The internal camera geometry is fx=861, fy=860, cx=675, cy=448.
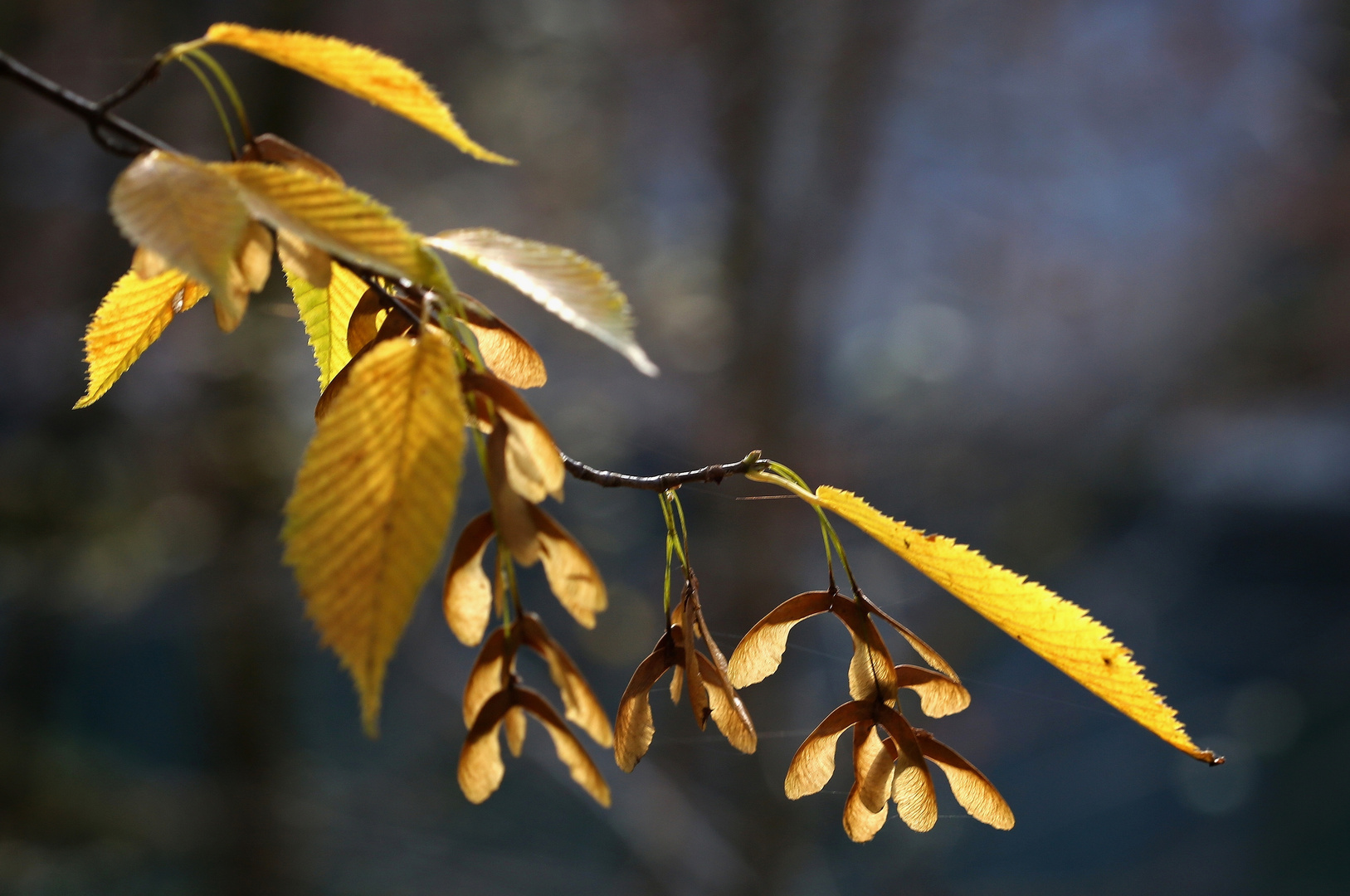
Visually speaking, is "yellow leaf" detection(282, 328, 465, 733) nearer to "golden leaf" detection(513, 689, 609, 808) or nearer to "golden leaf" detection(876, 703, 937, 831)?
"golden leaf" detection(513, 689, 609, 808)

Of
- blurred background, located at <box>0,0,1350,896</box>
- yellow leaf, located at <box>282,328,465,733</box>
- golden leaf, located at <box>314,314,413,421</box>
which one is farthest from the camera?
blurred background, located at <box>0,0,1350,896</box>

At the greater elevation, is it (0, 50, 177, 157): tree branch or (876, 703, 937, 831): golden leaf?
(0, 50, 177, 157): tree branch

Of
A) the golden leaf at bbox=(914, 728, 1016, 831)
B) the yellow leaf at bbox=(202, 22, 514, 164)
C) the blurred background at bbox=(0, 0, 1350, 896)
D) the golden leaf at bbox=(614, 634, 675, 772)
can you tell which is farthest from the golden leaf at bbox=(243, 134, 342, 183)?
the blurred background at bbox=(0, 0, 1350, 896)

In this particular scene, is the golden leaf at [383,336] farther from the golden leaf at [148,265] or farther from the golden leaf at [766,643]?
the golden leaf at [766,643]

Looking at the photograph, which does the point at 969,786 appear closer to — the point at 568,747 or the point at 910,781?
the point at 910,781

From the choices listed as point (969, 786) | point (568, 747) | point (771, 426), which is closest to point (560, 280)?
point (568, 747)

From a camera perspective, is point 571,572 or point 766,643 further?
point 766,643

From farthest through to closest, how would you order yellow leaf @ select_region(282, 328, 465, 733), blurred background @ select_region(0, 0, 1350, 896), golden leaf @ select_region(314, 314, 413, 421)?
blurred background @ select_region(0, 0, 1350, 896) < golden leaf @ select_region(314, 314, 413, 421) < yellow leaf @ select_region(282, 328, 465, 733)
